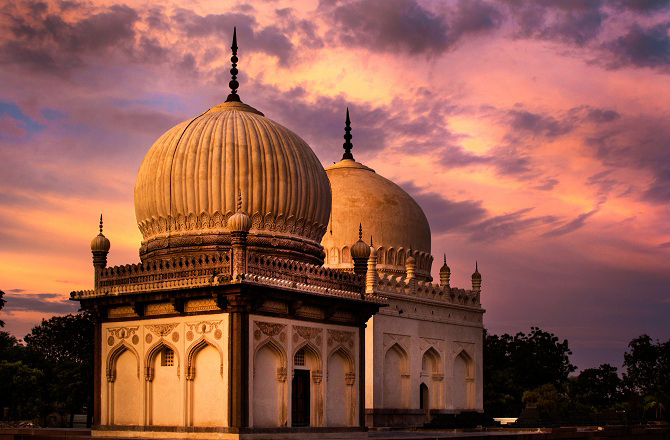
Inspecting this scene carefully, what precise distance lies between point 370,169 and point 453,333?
8036mm

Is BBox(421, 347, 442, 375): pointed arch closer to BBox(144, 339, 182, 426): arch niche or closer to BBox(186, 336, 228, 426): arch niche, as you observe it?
BBox(144, 339, 182, 426): arch niche

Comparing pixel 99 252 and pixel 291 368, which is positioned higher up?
pixel 99 252

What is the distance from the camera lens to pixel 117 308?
24.0 metres

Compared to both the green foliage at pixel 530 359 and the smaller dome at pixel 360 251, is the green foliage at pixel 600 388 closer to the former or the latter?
the green foliage at pixel 530 359

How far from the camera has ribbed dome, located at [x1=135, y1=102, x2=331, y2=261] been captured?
24.5m

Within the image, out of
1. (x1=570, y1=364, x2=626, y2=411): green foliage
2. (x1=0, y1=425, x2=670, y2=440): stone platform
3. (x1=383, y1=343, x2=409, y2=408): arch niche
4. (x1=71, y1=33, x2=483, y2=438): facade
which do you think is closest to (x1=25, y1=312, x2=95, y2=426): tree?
(x1=0, y1=425, x2=670, y2=440): stone platform

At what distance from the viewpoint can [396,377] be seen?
1380 inches

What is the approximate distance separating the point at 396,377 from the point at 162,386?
1372 centimetres

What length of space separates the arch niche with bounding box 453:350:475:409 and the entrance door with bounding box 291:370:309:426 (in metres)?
15.3

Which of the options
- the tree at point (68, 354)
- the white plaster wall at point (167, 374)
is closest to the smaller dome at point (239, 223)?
the white plaster wall at point (167, 374)

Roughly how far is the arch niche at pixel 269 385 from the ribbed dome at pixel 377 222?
1544cm

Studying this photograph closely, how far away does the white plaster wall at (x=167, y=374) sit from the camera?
21.8m

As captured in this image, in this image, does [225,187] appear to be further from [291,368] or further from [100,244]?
[291,368]

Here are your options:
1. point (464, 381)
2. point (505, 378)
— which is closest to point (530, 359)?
point (505, 378)
